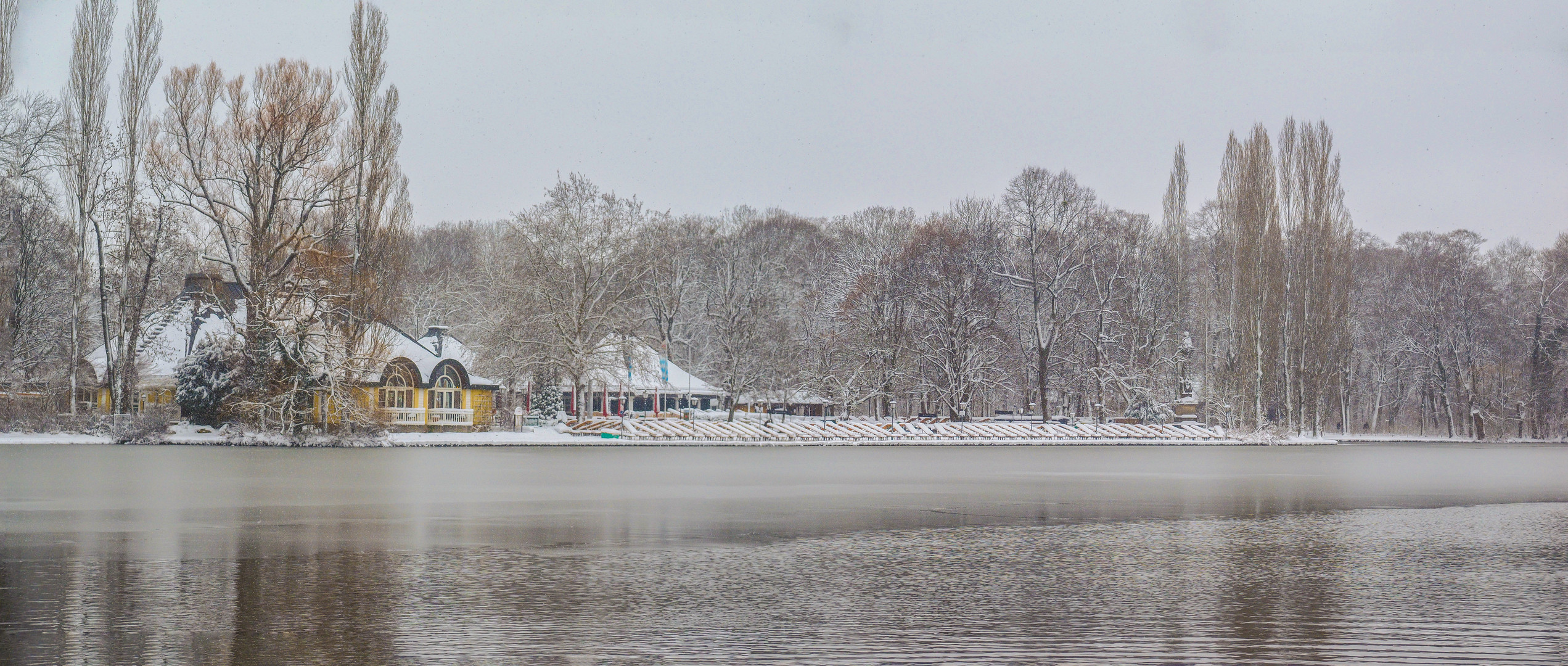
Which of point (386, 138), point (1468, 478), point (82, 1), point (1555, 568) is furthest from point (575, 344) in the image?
point (1555, 568)

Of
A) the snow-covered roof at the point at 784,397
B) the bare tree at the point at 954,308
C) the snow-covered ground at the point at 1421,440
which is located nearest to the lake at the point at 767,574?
the bare tree at the point at 954,308

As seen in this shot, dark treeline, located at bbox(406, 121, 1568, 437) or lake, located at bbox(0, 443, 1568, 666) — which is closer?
lake, located at bbox(0, 443, 1568, 666)

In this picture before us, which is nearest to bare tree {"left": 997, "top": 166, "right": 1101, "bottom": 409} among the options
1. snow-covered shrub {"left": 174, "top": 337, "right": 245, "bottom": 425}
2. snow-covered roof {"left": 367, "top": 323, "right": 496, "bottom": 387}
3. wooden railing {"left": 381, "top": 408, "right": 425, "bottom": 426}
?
snow-covered roof {"left": 367, "top": 323, "right": 496, "bottom": 387}

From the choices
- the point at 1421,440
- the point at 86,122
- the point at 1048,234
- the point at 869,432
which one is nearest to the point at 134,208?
the point at 86,122

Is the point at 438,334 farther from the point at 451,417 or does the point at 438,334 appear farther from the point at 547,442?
the point at 547,442

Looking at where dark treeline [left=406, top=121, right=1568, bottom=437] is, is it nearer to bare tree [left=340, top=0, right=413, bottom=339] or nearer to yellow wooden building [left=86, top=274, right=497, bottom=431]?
yellow wooden building [left=86, top=274, right=497, bottom=431]

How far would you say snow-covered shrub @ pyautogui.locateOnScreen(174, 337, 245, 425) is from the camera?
42188 mm

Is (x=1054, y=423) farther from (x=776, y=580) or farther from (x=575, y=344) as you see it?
(x=776, y=580)

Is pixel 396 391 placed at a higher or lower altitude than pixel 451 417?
higher

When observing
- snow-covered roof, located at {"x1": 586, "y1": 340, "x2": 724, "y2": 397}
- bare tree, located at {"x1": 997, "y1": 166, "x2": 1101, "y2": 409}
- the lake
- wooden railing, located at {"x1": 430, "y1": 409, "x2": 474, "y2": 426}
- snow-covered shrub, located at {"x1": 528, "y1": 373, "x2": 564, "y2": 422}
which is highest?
bare tree, located at {"x1": 997, "y1": 166, "x2": 1101, "y2": 409}

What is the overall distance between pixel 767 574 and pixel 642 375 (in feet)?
138

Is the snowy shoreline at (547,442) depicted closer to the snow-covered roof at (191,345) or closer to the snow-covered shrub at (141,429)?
the snow-covered shrub at (141,429)

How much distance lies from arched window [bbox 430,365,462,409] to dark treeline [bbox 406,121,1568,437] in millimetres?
2211

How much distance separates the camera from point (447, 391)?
50.8 metres
